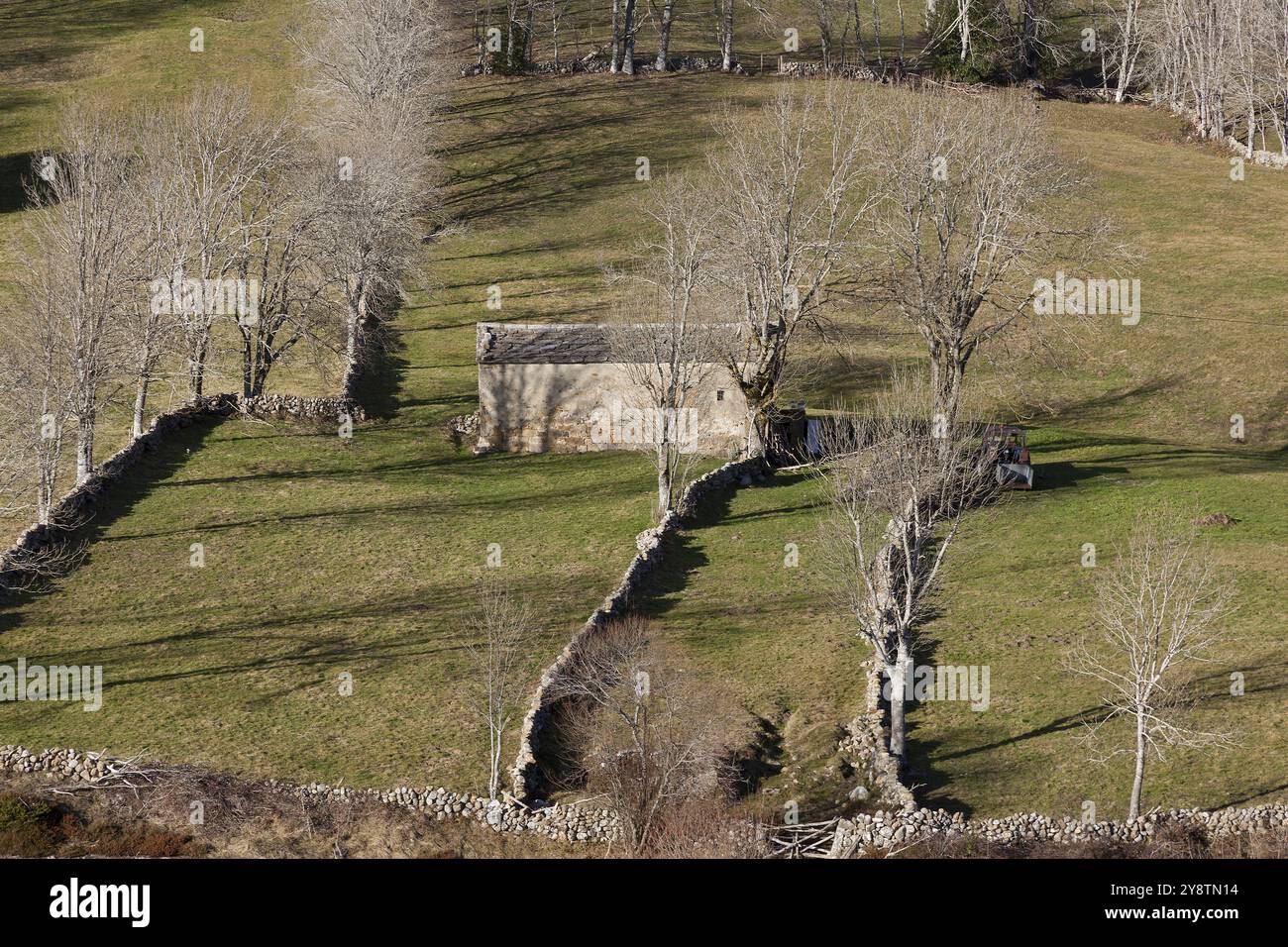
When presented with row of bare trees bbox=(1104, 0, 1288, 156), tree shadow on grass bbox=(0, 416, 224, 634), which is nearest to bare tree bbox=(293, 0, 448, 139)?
tree shadow on grass bbox=(0, 416, 224, 634)

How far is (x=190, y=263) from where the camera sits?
53531 mm

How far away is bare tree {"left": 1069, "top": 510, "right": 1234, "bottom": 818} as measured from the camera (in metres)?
27.2

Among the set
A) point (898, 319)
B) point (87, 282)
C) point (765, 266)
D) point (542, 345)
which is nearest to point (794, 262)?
point (765, 266)

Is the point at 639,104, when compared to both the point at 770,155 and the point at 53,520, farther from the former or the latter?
the point at 53,520

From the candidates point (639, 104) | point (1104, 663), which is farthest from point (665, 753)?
point (639, 104)

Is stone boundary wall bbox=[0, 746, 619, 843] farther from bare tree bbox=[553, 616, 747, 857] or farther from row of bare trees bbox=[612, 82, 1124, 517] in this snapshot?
row of bare trees bbox=[612, 82, 1124, 517]

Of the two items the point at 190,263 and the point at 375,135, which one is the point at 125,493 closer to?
the point at 190,263

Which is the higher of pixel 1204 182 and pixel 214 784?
pixel 1204 182

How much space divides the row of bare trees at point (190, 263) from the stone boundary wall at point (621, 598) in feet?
57.3

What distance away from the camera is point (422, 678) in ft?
107

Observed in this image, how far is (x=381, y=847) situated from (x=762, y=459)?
25780 mm

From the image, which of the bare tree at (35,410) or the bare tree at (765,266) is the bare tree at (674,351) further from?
the bare tree at (35,410)

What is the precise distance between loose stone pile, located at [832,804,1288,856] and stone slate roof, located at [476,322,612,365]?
2724 centimetres

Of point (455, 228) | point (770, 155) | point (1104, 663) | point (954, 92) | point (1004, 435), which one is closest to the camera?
point (1104, 663)
